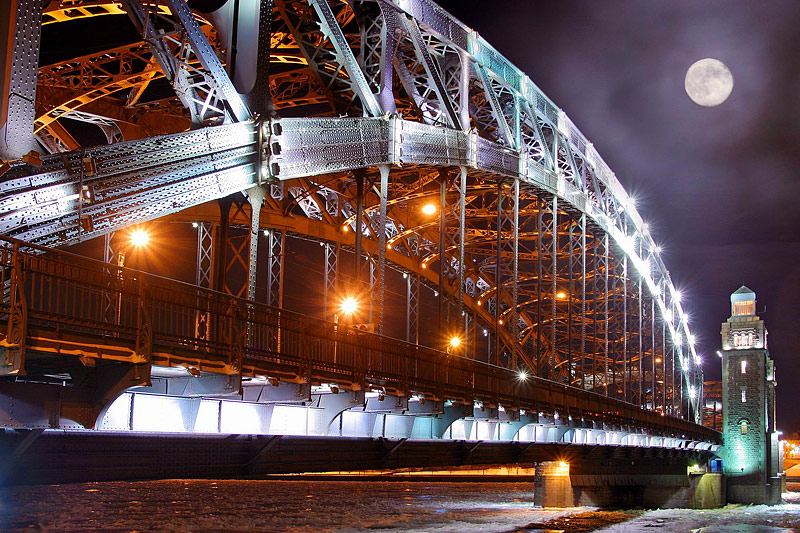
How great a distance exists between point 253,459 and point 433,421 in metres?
6.39

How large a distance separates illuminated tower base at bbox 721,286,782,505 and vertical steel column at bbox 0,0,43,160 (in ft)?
242

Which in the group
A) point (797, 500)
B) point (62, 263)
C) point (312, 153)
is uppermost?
point (312, 153)

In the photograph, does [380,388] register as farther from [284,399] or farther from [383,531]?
[383,531]

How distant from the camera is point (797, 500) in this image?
77250 mm

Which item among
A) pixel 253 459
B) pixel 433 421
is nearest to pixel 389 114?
pixel 433 421

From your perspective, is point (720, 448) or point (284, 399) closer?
point (284, 399)

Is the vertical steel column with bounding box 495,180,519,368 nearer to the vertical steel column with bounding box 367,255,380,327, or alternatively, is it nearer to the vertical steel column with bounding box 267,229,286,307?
the vertical steel column with bounding box 367,255,380,327

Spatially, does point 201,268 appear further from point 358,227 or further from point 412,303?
point 412,303

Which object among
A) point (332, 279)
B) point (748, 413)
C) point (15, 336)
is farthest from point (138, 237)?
point (748, 413)

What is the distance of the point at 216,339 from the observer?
1417cm

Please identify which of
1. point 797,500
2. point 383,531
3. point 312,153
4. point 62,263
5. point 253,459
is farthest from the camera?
point 797,500

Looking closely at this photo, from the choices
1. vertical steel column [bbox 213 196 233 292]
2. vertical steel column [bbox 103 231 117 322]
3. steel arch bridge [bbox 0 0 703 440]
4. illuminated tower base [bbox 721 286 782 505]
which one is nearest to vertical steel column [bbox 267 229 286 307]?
steel arch bridge [bbox 0 0 703 440]

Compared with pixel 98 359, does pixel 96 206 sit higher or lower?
Result: higher

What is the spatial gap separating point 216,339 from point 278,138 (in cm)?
641
